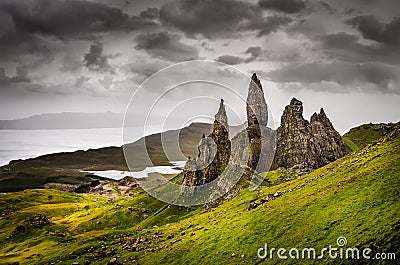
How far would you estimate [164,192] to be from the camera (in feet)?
574

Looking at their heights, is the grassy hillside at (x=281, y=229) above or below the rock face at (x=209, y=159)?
below

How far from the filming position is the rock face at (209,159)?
14885cm

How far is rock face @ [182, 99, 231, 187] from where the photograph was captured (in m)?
149

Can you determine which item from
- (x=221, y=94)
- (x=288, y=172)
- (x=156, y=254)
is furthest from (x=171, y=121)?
(x=288, y=172)

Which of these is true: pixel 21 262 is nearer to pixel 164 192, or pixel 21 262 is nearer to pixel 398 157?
pixel 164 192

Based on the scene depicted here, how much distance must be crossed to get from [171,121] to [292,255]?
127ft

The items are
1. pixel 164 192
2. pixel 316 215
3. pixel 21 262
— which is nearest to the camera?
pixel 316 215

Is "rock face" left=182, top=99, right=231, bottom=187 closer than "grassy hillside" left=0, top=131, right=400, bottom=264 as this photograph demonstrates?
No

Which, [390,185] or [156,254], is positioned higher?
[390,185]

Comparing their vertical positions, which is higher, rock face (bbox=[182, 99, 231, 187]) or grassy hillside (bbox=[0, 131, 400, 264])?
rock face (bbox=[182, 99, 231, 187])

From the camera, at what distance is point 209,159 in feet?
526

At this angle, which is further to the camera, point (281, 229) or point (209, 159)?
point (209, 159)

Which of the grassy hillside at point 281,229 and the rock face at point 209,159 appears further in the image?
the rock face at point 209,159

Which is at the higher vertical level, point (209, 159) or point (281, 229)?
point (209, 159)
